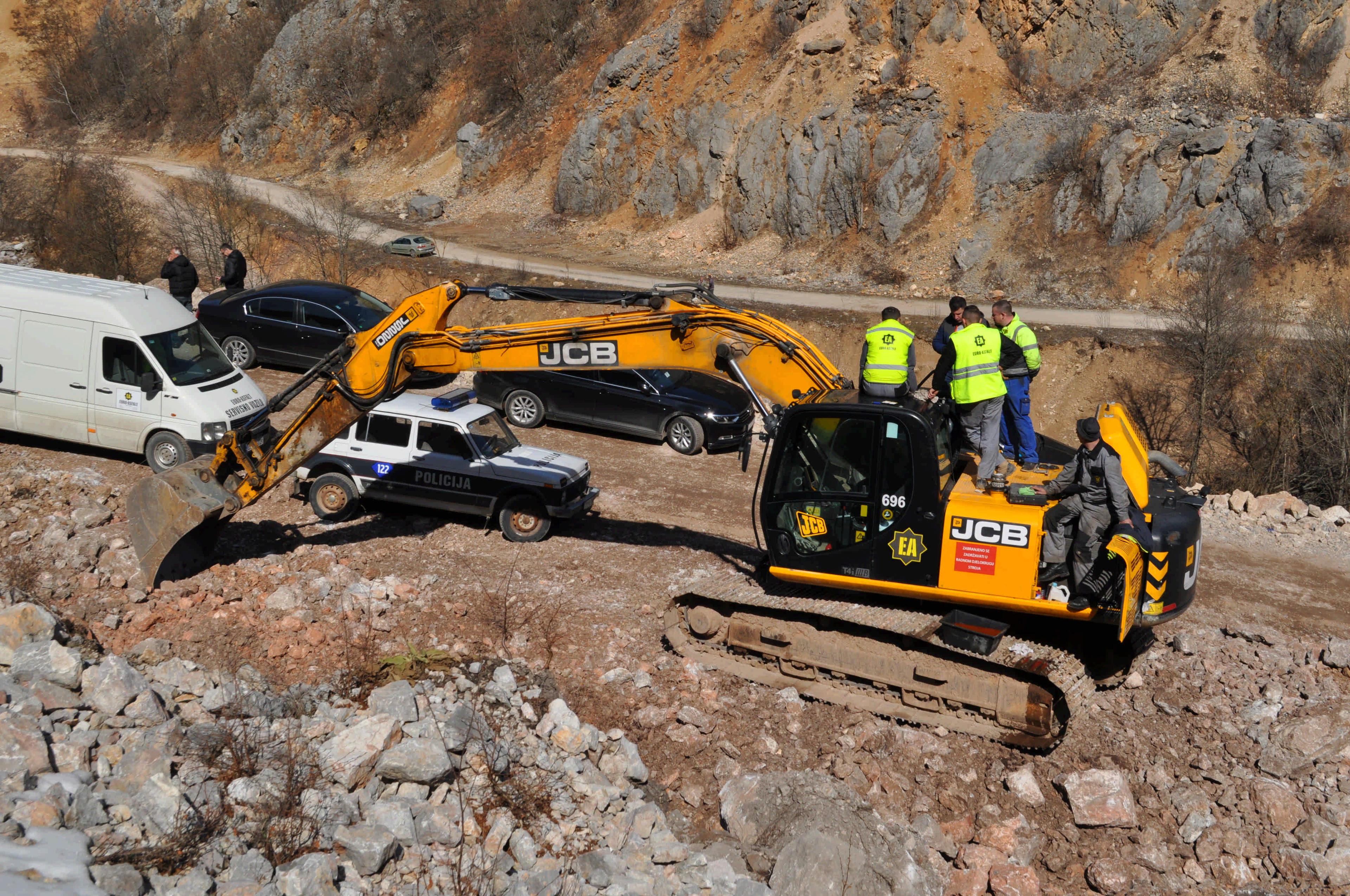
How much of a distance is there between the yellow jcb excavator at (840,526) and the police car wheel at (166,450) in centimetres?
325

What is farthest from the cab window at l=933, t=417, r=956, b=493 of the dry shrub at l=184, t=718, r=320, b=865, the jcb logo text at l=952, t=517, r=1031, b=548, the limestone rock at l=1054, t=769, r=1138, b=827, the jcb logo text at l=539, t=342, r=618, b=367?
the dry shrub at l=184, t=718, r=320, b=865

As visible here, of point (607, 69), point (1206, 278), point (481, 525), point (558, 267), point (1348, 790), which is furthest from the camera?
point (607, 69)

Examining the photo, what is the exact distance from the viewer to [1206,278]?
80.9 ft

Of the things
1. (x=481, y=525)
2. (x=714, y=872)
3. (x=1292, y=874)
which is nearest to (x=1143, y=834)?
(x=1292, y=874)

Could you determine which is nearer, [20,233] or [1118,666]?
[1118,666]

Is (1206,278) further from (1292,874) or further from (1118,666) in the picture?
(1292,874)

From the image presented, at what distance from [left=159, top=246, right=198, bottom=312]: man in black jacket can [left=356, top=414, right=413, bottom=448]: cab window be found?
7785 millimetres

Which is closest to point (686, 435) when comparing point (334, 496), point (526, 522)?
point (526, 522)

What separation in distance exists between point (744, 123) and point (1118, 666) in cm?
2993

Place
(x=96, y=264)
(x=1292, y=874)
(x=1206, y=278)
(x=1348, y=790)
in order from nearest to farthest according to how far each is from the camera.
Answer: (x=1292, y=874) < (x=1348, y=790) < (x=1206, y=278) < (x=96, y=264)

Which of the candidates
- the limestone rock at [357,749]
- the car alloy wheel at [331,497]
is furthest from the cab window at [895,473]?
the car alloy wheel at [331,497]

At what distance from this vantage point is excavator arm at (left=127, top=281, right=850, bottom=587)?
32.9 feet

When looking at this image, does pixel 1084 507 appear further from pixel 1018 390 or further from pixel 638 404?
pixel 638 404

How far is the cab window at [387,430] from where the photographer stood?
538 inches
